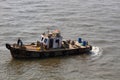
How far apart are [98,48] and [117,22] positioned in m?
11.2

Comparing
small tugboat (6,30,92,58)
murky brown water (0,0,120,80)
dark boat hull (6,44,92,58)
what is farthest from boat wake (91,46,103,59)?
dark boat hull (6,44,92,58)

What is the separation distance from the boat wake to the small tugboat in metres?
0.62

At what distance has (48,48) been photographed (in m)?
35.0

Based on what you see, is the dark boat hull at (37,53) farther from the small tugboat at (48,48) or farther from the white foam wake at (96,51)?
the white foam wake at (96,51)

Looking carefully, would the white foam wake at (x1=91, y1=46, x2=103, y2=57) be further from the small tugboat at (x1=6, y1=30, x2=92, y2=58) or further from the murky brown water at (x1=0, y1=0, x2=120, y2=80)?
the small tugboat at (x1=6, y1=30, x2=92, y2=58)

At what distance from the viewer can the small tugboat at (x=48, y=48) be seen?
33.8 metres

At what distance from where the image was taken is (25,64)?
33.4 meters

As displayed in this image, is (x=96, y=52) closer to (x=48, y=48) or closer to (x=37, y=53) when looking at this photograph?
(x=48, y=48)

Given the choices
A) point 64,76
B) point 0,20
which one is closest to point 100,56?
point 64,76

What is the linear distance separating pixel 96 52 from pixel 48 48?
5339 millimetres

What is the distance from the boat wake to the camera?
119 feet

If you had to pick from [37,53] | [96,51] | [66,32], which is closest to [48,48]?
[37,53]

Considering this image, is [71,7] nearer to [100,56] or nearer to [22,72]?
[100,56]

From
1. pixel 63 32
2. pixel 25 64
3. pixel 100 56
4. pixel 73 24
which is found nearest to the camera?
pixel 25 64
